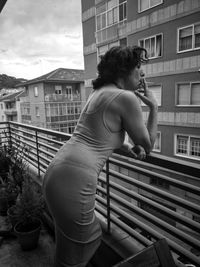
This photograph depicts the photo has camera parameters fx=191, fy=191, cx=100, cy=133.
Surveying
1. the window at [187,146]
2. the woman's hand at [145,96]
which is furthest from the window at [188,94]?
the woman's hand at [145,96]

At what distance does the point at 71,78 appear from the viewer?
10.7 m

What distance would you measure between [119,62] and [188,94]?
3.61 m

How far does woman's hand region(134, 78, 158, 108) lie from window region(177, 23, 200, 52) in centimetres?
362

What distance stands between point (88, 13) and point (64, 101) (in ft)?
18.1

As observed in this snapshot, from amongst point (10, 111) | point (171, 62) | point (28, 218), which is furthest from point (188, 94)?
point (10, 111)

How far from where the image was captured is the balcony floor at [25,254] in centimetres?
139

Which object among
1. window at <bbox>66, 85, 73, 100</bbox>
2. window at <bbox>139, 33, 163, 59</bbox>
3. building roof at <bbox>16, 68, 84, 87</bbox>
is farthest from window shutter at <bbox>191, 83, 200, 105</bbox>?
window at <bbox>66, 85, 73, 100</bbox>

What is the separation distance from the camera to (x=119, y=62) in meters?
0.71

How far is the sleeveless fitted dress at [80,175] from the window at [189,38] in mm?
3911

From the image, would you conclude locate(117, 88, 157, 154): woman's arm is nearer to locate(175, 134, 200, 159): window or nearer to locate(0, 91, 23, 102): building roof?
locate(175, 134, 200, 159): window

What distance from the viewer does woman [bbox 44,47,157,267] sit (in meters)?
0.65

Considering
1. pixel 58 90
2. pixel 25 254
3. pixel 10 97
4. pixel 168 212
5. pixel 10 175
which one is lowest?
pixel 25 254

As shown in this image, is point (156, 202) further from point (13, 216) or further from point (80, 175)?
point (13, 216)

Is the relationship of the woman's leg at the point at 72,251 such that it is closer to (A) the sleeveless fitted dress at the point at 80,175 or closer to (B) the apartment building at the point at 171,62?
(A) the sleeveless fitted dress at the point at 80,175
